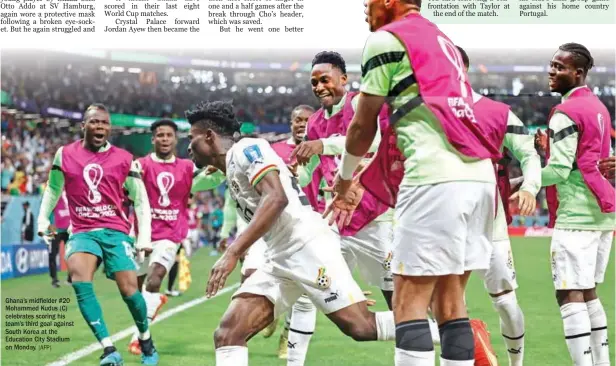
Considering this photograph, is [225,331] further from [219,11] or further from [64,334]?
[64,334]

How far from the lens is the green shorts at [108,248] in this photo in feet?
22.9

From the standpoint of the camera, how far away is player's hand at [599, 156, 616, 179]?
5.29m

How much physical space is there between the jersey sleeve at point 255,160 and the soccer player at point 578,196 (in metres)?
1.80

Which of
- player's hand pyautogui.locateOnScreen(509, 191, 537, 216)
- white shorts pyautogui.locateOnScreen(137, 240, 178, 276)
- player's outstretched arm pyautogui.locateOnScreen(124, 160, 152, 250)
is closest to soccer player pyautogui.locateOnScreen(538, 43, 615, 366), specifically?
player's hand pyautogui.locateOnScreen(509, 191, 537, 216)

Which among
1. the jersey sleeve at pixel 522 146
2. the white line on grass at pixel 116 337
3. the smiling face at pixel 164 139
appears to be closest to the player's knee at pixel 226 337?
the jersey sleeve at pixel 522 146

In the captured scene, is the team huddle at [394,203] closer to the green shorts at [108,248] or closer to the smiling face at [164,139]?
the green shorts at [108,248]

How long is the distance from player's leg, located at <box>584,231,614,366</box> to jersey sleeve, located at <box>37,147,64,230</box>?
4.46 m

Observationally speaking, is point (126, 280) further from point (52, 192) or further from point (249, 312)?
point (249, 312)

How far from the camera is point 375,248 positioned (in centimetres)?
638

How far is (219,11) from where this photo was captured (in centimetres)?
741

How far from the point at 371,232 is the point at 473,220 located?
2.83 metres

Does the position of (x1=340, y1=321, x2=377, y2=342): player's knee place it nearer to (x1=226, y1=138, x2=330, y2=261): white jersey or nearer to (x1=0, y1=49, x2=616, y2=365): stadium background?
(x1=226, y1=138, x2=330, y2=261): white jersey

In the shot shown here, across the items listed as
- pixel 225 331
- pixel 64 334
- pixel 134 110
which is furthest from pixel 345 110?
pixel 134 110

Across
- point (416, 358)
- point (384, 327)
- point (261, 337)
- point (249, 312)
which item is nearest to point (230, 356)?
point (249, 312)
